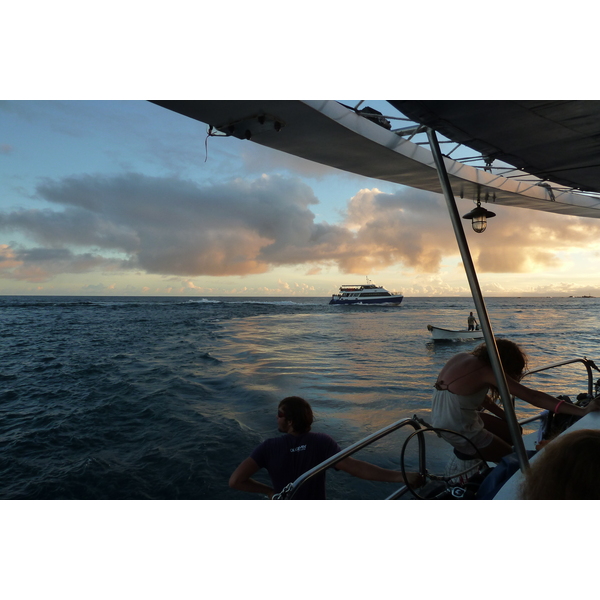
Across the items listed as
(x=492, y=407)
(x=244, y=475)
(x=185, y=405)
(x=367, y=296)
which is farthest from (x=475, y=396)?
(x=367, y=296)

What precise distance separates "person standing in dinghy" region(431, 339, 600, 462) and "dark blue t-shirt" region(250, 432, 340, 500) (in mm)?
739

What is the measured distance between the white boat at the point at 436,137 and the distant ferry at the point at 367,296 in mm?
49633

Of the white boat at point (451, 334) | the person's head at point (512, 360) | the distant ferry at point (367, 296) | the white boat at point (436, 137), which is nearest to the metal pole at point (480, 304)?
the white boat at point (436, 137)

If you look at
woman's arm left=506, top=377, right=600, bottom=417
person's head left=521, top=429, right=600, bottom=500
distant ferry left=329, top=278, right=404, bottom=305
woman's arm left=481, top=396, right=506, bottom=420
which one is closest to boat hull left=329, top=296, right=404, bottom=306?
distant ferry left=329, top=278, right=404, bottom=305

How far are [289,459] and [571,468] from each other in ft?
3.92

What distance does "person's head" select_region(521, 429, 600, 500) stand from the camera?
102cm

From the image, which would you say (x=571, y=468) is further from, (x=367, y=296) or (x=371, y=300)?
(x=367, y=296)

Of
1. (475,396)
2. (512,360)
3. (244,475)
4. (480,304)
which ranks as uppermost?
(480,304)

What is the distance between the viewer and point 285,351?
50.8 feet

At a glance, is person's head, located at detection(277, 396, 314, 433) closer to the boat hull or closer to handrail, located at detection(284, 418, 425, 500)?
handrail, located at detection(284, 418, 425, 500)

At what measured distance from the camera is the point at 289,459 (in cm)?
186

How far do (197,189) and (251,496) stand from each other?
6522 centimetres

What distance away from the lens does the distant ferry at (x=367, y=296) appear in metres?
52.4
